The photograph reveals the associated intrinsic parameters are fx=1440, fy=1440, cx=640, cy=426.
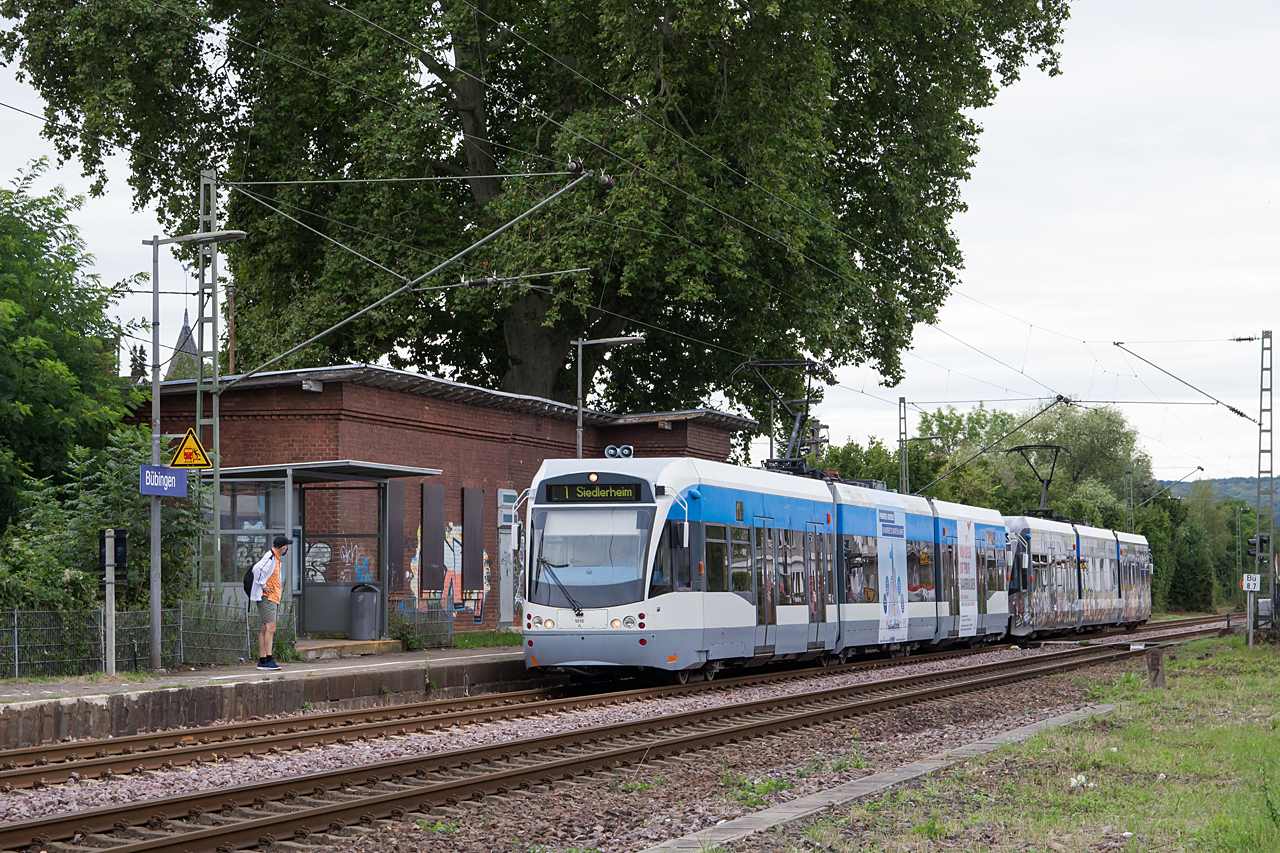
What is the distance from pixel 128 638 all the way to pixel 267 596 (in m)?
1.99

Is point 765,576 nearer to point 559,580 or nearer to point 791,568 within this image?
point 791,568

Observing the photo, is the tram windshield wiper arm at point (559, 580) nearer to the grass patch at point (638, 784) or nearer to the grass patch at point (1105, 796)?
the grass patch at point (1105, 796)

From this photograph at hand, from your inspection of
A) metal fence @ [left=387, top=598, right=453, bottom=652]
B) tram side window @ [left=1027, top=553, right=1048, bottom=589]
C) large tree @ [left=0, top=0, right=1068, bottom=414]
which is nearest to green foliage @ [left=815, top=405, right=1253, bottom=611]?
tram side window @ [left=1027, top=553, right=1048, bottom=589]

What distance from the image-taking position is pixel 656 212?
31141 mm

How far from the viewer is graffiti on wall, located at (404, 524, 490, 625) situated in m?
29.6

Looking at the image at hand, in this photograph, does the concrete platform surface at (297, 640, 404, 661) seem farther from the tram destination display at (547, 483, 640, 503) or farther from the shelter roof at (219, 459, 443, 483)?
the tram destination display at (547, 483, 640, 503)

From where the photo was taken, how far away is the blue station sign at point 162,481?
1848 centimetres

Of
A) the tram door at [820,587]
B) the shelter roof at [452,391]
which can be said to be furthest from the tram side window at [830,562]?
the shelter roof at [452,391]

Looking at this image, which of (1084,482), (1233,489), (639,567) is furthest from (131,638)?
(1233,489)

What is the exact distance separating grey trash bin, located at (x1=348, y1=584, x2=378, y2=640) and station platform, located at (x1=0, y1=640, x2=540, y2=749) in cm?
139

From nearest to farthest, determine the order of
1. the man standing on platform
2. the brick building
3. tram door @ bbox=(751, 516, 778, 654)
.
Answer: the man standing on platform
tram door @ bbox=(751, 516, 778, 654)
the brick building

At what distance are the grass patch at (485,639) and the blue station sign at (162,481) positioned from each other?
8543 millimetres

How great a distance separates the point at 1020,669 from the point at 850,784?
51.4ft

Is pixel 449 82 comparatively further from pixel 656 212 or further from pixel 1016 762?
pixel 1016 762
